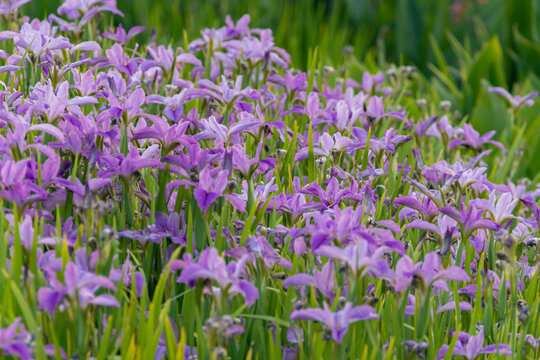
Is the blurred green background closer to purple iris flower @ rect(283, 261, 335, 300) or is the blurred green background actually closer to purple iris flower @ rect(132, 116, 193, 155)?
purple iris flower @ rect(132, 116, 193, 155)

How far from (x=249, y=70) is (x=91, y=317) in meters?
1.62

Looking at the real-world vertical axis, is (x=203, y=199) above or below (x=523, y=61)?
below

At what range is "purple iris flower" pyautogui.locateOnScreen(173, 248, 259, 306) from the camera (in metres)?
1.34

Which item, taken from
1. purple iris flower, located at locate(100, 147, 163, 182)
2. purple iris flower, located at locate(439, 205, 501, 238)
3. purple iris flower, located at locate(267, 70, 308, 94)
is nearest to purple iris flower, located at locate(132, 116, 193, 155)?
purple iris flower, located at locate(100, 147, 163, 182)

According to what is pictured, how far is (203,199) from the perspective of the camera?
5.23ft

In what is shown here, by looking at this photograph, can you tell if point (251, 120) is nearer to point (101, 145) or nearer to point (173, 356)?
point (101, 145)

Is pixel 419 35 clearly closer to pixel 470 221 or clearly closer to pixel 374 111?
pixel 374 111

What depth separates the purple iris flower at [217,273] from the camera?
1.34 metres

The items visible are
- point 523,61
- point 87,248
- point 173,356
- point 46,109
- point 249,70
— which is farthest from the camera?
point 523,61

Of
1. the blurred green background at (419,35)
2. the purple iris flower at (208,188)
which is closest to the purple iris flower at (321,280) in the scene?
the purple iris flower at (208,188)

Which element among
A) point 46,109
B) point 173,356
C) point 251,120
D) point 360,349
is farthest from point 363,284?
point 46,109

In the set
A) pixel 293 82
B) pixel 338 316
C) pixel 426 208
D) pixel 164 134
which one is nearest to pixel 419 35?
pixel 293 82

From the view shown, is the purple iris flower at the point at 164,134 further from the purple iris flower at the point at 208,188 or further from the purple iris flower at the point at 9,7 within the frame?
the purple iris flower at the point at 9,7

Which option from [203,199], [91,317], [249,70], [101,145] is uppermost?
[249,70]
